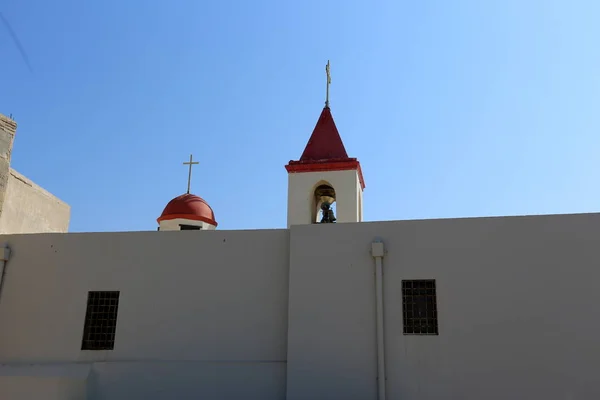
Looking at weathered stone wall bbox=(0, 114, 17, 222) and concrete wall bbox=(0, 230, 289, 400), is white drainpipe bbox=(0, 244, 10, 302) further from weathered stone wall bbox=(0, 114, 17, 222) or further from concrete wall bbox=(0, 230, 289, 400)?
weathered stone wall bbox=(0, 114, 17, 222)

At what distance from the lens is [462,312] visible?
28.1 ft

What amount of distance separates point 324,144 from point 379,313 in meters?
5.04

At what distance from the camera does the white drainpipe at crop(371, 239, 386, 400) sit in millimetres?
8443

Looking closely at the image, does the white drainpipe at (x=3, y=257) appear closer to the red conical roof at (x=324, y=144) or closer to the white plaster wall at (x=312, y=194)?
the white plaster wall at (x=312, y=194)

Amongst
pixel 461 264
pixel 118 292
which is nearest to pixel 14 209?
pixel 118 292

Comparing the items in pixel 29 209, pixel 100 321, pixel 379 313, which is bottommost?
pixel 100 321

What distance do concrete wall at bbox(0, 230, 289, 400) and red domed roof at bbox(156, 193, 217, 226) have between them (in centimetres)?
342

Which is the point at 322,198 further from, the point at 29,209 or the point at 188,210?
the point at 29,209

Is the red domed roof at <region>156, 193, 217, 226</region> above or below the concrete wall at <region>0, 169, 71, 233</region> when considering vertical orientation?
above

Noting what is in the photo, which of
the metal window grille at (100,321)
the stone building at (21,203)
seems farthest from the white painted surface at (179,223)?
the metal window grille at (100,321)

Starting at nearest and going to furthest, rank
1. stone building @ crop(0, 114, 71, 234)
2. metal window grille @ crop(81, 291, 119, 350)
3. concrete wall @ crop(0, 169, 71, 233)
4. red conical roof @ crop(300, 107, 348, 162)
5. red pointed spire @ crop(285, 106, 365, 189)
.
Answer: metal window grille @ crop(81, 291, 119, 350), stone building @ crop(0, 114, 71, 234), concrete wall @ crop(0, 169, 71, 233), red pointed spire @ crop(285, 106, 365, 189), red conical roof @ crop(300, 107, 348, 162)

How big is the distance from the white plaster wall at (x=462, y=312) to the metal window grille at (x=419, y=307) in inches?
4.5

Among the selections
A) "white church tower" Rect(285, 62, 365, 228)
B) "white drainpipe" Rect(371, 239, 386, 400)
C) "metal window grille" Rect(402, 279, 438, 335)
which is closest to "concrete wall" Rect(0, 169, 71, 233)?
"white church tower" Rect(285, 62, 365, 228)

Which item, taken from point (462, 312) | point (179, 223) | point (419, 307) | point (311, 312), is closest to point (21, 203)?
point (179, 223)
